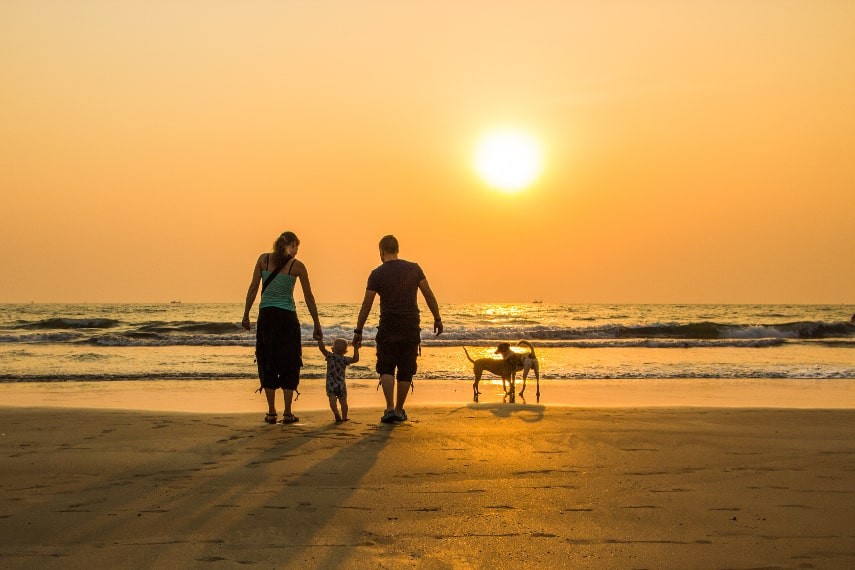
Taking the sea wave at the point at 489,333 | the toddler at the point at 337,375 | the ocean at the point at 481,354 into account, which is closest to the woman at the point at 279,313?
the toddler at the point at 337,375

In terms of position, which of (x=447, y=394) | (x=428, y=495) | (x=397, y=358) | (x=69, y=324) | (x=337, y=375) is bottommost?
(x=447, y=394)

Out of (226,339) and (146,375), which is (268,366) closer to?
(146,375)

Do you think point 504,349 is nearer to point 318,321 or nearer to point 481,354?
point 318,321

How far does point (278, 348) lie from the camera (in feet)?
27.8

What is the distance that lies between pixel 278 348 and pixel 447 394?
5.05 meters

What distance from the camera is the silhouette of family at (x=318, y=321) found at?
8383 mm

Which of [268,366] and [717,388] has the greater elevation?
[268,366]

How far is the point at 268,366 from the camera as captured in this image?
849 cm

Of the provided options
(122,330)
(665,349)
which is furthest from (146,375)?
(122,330)

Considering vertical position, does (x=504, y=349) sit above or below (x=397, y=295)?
below

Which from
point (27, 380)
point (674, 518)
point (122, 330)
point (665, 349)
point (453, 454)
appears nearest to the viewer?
point (674, 518)

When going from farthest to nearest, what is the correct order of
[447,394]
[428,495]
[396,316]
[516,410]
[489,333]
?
[489,333], [447,394], [516,410], [396,316], [428,495]

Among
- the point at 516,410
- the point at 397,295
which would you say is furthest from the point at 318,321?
the point at 516,410

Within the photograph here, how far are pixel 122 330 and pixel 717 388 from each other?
31.5 m
